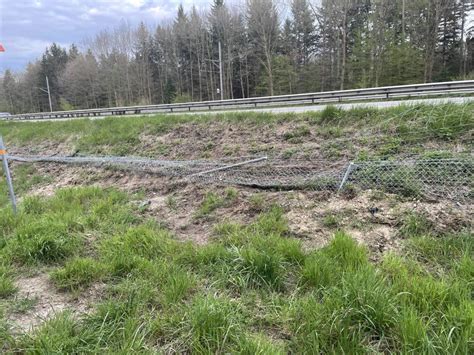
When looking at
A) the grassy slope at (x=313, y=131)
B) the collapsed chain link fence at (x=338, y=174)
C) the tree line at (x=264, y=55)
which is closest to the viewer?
the collapsed chain link fence at (x=338, y=174)

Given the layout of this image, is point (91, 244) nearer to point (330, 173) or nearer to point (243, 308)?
point (243, 308)

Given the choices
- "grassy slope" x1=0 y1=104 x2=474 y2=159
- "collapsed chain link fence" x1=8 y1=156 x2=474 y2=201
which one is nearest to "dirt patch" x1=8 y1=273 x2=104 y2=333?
"collapsed chain link fence" x1=8 y1=156 x2=474 y2=201

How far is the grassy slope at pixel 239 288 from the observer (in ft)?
7.47

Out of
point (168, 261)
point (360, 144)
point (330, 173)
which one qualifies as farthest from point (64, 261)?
point (360, 144)

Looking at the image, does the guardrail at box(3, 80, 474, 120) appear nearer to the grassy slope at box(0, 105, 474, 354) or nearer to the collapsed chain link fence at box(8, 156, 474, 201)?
the collapsed chain link fence at box(8, 156, 474, 201)

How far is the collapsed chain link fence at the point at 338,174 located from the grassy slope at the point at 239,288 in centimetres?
77

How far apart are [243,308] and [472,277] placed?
6.39ft

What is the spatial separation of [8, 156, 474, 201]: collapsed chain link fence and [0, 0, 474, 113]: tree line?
22.8m

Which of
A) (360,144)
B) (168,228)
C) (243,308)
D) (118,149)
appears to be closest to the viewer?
(243,308)

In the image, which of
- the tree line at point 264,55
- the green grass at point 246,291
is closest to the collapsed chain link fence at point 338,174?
the green grass at point 246,291

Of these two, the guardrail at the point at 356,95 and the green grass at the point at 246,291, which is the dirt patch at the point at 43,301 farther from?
the guardrail at the point at 356,95

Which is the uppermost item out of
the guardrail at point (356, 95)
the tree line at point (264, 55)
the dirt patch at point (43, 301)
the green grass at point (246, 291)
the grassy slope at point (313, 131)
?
the tree line at point (264, 55)

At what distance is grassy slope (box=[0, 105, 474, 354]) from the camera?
228 centimetres

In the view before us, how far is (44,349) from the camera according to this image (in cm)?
222
